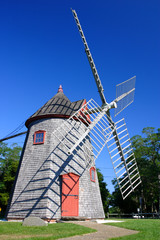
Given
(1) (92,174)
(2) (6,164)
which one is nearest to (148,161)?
(1) (92,174)

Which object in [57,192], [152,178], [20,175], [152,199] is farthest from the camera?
[152,199]

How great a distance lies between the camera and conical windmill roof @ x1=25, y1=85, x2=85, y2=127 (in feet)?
42.7

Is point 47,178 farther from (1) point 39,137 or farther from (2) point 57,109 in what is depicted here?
(2) point 57,109

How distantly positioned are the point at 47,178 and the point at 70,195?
1.55 m

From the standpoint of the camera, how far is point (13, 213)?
10906mm

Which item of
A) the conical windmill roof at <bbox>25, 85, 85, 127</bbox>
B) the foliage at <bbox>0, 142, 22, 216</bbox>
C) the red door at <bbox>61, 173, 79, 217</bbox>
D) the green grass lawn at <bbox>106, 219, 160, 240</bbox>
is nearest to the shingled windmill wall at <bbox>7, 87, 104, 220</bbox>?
the conical windmill roof at <bbox>25, 85, 85, 127</bbox>

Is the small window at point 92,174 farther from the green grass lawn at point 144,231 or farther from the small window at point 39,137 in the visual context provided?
the green grass lawn at point 144,231

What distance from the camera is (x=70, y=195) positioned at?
1108 cm

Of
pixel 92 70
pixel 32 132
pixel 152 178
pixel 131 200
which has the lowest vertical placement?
pixel 131 200

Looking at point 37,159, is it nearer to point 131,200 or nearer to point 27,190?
point 27,190

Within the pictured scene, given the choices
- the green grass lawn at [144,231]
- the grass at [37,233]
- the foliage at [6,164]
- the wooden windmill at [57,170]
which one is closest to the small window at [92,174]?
the wooden windmill at [57,170]

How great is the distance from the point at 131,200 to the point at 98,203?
81.0 feet

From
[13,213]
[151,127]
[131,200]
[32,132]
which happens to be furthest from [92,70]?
[131,200]

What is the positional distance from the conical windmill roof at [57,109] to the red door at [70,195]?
3.86 metres
